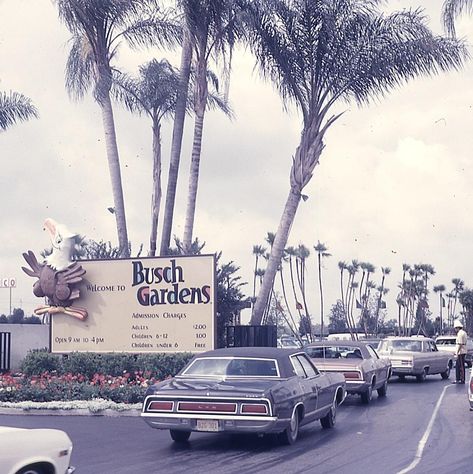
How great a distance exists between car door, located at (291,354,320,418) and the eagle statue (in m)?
10.4

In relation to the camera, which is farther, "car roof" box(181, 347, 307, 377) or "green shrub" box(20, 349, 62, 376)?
"green shrub" box(20, 349, 62, 376)

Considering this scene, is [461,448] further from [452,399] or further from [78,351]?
[78,351]

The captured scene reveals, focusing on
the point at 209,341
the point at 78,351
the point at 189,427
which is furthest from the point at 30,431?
the point at 78,351

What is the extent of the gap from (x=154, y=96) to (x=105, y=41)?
9.74ft

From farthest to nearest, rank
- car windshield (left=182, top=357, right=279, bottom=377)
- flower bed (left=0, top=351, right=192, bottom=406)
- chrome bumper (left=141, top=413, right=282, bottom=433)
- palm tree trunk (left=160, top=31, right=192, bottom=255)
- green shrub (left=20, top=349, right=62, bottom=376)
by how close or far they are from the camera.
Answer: palm tree trunk (left=160, top=31, right=192, bottom=255)
green shrub (left=20, top=349, right=62, bottom=376)
flower bed (left=0, top=351, right=192, bottom=406)
car windshield (left=182, top=357, right=279, bottom=377)
chrome bumper (left=141, top=413, right=282, bottom=433)

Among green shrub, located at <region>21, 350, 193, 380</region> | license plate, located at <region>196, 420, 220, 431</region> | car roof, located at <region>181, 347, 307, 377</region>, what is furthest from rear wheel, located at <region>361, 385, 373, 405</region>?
license plate, located at <region>196, 420, 220, 431</region>

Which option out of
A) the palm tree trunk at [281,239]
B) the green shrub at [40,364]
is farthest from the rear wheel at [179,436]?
the palm tree trunk at [281,239]

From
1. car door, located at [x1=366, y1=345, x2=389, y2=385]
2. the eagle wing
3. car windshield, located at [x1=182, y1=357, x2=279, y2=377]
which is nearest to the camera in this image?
car windshield, located at [x1=182, y1=357, x2=279, y2=377]

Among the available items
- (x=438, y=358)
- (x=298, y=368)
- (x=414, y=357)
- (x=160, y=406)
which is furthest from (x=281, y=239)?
(x=160, y=406)

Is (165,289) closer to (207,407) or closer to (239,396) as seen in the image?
(207,407)

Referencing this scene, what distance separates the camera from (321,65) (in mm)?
26234

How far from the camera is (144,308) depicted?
73.9ft

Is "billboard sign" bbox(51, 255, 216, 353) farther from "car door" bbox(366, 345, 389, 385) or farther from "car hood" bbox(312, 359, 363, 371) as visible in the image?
"car door" bbox(366, 345, 389, 385)

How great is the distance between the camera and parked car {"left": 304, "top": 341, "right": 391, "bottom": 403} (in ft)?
62.3
